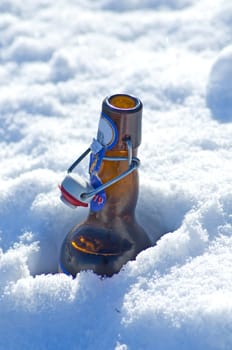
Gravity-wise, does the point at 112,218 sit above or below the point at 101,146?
below

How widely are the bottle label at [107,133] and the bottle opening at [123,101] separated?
66 mm

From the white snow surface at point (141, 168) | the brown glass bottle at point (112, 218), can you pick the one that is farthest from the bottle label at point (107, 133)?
the white snow surface at point (141, 168)

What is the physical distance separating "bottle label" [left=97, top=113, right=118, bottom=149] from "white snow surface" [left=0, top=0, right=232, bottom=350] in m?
0.23

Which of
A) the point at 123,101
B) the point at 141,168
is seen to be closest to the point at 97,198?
the point at 123,101

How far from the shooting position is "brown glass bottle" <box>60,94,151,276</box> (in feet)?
4.00

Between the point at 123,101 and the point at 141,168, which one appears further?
the point at 141,168

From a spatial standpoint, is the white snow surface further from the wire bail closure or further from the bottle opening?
the bottle opening

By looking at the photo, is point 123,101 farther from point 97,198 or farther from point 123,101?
point 97,198

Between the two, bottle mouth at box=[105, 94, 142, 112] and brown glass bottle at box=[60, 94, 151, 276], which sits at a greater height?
bottle mouth at box=[105, 94, 142, 112]

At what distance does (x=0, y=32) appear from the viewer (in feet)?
7.69

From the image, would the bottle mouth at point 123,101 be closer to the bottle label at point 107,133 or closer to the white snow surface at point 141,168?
the bottle label at point 107,133

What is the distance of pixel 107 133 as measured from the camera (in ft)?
3.98

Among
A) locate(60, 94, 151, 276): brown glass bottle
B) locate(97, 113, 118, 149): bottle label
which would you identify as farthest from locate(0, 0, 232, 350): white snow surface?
locate(97, 113, 118, 149): bottle label

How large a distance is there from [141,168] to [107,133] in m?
0.43
